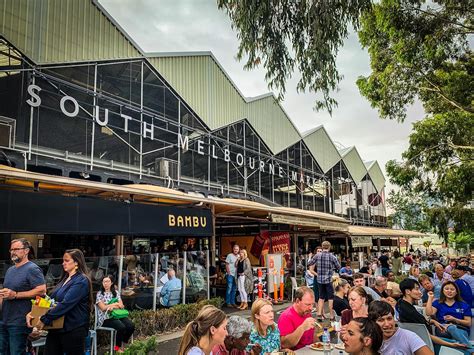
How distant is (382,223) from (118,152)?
1161 inches

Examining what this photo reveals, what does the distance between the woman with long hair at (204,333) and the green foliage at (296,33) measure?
5231 mm

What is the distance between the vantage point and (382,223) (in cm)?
3644

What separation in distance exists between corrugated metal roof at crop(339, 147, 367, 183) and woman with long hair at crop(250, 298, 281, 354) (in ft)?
87.9

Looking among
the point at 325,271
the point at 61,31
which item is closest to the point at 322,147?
the point at 325,271

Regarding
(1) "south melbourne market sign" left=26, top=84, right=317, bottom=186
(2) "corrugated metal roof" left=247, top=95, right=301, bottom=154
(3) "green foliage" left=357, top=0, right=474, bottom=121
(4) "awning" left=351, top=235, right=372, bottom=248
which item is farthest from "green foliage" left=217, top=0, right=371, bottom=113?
(4) "awning" left=351, top=235, right=372, bottom=248

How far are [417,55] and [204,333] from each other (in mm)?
11943

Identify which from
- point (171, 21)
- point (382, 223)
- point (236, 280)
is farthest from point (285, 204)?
point (382, 223)

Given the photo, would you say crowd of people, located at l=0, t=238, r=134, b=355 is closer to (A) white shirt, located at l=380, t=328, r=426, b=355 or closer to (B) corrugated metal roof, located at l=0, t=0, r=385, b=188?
(A) white shirt, located at l=380, t=328, r=426, b=355

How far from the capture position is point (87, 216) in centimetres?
729

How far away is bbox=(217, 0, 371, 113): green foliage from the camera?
22.7 ft

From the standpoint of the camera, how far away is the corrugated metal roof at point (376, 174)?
35947 mm

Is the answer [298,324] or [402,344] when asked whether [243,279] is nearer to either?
[298,324]

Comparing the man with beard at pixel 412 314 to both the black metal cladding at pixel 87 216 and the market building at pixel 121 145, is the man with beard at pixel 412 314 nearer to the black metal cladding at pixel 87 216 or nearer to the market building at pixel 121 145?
the market building at pixel 121 145

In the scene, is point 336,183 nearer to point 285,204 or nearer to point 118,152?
point 285,204
